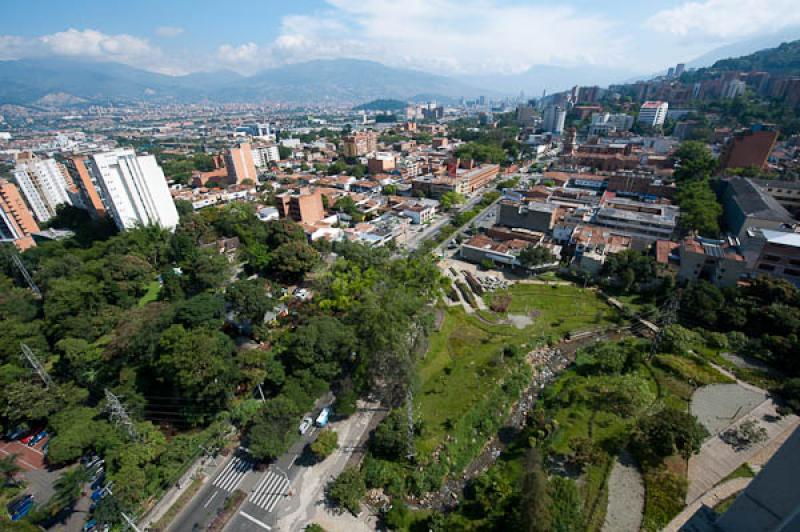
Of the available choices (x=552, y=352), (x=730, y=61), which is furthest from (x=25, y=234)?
(x=730, y=61)

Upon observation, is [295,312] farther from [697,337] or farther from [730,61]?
[730,61]

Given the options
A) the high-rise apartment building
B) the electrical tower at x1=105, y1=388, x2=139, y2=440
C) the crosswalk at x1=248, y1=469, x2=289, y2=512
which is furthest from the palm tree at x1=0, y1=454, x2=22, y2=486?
the high-rise apartment building

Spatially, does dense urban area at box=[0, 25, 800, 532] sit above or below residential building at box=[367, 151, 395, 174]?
below

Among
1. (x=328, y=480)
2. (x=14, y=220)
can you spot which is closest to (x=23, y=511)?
(x=328, y=480)

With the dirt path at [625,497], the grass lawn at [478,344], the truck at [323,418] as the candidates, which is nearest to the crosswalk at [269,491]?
the truck at [323,418]

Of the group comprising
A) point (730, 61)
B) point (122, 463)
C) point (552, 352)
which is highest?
point (730, 61)

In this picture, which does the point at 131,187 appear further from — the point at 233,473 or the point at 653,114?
the point at 653,114

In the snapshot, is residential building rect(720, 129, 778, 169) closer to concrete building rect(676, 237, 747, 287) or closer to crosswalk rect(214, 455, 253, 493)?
concrete building rect(676, 237, 747, 287)

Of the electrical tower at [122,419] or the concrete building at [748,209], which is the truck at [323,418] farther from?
the concrete building at [748,209]
